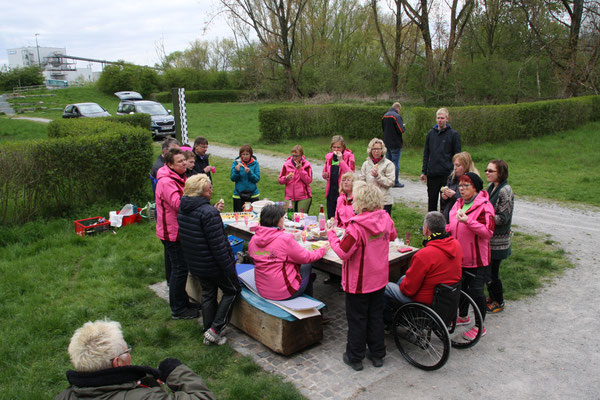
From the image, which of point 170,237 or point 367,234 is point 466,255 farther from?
point 170,237

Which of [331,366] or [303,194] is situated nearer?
[331,366]

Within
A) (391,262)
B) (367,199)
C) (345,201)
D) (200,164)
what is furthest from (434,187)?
(367,199)

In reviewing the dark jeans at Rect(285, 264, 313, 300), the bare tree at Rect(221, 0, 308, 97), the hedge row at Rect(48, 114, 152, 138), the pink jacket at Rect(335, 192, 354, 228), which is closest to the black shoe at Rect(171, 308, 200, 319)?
the dark jeans at Rect(285, 264, 313, 300)

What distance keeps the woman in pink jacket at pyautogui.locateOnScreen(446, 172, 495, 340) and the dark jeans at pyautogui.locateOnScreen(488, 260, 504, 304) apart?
16.0 inches

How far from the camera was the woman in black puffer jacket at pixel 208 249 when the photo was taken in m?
4.23

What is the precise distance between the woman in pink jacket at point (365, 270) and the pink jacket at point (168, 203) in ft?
6.16

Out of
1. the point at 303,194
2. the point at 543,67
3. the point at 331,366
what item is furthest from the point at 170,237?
the point at 543,67

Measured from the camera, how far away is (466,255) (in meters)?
4.45

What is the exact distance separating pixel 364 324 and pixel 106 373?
94.9 inches

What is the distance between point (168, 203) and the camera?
4.83m

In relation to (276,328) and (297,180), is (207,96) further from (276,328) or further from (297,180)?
(276,328)

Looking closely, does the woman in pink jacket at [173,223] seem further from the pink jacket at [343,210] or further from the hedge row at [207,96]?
the hedge row at [207,96]

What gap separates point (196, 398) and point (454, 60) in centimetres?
2523

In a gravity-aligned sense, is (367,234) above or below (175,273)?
above
